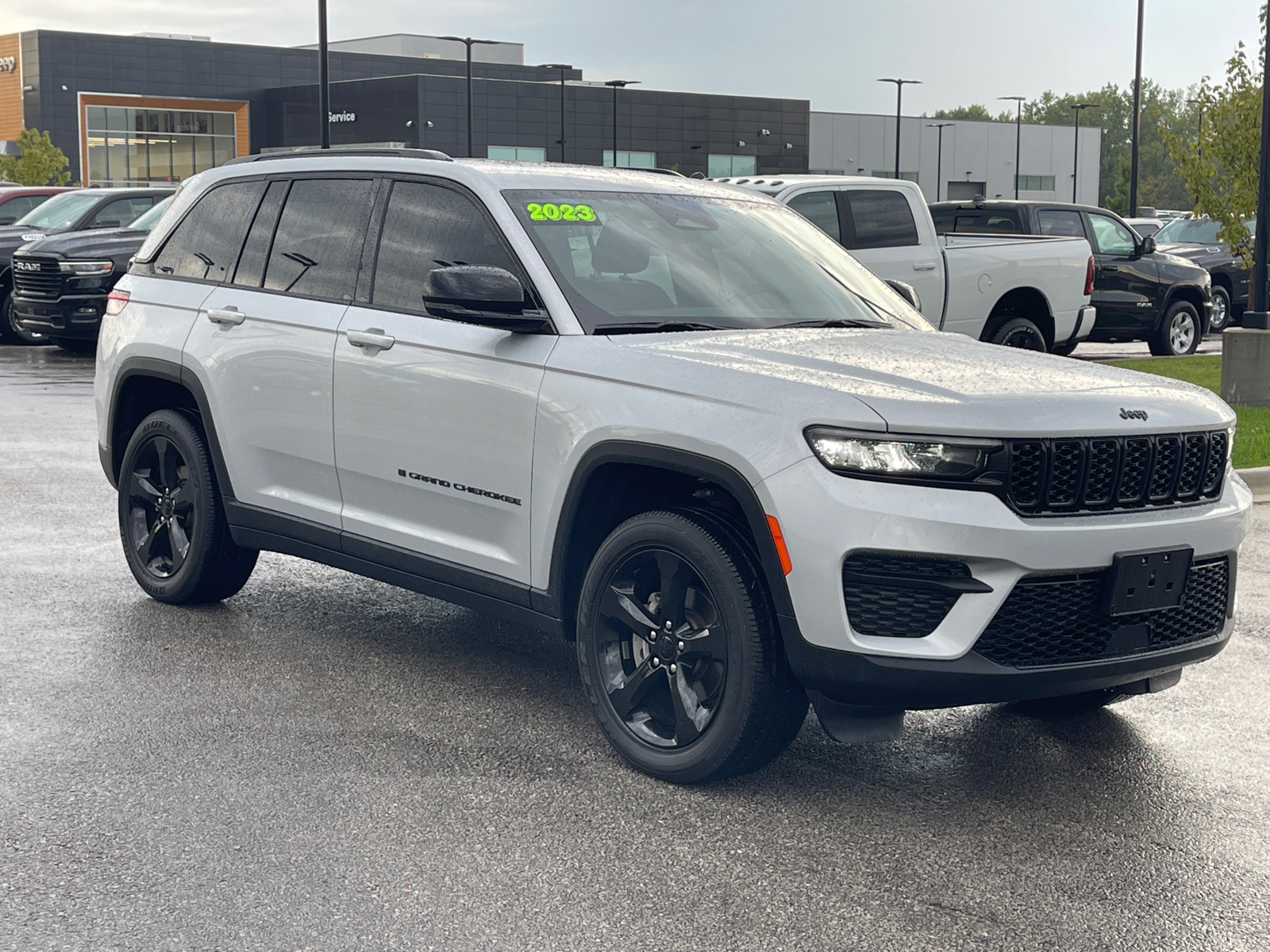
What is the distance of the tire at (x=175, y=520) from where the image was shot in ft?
22.0

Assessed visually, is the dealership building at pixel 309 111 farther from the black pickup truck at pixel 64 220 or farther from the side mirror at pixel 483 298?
the side mirror at pixel 483 298

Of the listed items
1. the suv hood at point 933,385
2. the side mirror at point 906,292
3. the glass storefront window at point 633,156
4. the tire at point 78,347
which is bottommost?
the tire at point 78,347

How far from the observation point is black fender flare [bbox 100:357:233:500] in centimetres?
661

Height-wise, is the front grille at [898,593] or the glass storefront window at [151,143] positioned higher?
the glass storefront window at [151,143]

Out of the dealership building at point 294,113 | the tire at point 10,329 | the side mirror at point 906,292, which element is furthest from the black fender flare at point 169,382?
the dealership building at point 294,113

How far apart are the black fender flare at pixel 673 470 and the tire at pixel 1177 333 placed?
55.0ft

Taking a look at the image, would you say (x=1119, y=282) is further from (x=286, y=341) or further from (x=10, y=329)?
(x=286, y=341)

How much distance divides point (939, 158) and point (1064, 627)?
9371 cm

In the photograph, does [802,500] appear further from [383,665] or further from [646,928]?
[383,665]

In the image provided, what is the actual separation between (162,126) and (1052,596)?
85.9 meters

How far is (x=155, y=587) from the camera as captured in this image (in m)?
7.02

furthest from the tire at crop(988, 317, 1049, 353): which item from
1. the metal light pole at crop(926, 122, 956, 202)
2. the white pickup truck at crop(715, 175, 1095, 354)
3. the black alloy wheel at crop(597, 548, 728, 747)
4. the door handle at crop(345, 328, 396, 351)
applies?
the metal light pole at crop(926, 122, 956, 202)

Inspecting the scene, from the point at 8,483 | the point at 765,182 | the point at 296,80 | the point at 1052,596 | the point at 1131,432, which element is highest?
the point at 296,80

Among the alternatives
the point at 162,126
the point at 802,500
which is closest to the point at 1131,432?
the point at 802,500
